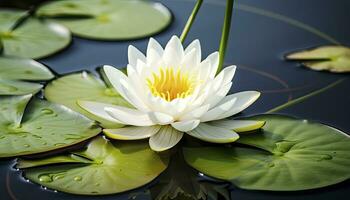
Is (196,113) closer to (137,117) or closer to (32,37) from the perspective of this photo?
(137,117)

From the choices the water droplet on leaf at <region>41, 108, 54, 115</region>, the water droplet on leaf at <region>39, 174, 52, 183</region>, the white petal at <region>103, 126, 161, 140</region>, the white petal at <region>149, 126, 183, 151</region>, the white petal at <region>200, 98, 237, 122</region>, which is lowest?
the water droplet on leaf at <region>39, 174, 52, 183</region>

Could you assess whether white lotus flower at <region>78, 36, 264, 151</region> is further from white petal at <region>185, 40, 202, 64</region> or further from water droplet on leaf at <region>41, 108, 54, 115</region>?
water droplet on leaf at <region>41, 108, 54, 115</region>

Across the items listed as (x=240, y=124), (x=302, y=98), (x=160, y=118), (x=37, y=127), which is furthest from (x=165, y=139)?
(x=302, y=98)

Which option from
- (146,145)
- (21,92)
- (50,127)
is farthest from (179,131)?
(21,92)

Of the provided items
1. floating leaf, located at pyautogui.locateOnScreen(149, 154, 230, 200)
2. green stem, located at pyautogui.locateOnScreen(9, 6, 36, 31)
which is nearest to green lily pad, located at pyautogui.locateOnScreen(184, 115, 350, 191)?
floating leaf, located at pyautogui.locateOnScreen(149, 154, 230, 200)

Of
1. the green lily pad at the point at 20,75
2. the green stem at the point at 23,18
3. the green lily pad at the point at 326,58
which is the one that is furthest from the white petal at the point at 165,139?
the green stem at the point at 23,18

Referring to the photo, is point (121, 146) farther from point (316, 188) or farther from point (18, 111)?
point (316, 188)
